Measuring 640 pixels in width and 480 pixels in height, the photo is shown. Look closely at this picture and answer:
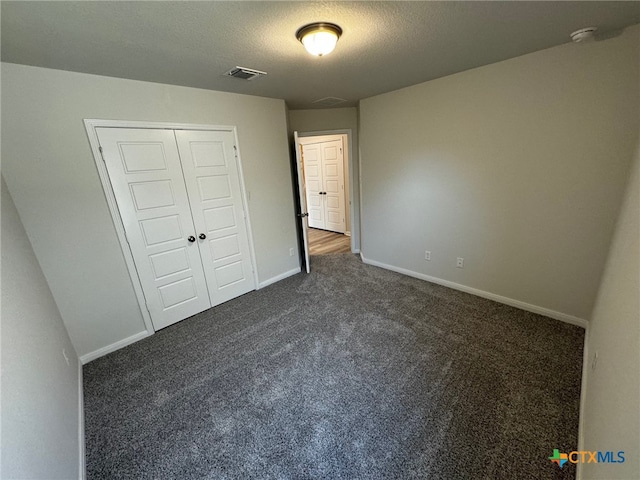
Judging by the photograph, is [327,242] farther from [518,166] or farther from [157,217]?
[518,166]

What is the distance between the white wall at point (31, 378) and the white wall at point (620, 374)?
2.02 m

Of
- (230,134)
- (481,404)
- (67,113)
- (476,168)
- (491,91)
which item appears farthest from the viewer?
(230,134)

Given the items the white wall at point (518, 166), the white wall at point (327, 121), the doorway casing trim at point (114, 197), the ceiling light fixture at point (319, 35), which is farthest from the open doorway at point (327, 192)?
the ceiling light fixture at point (319, 35)

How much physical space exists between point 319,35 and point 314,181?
478cm

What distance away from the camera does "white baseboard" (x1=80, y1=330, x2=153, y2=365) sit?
2350 millimetres

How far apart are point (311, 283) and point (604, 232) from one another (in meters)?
3.01

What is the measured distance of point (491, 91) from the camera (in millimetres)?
2520

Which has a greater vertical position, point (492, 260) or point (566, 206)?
point (566, 206)

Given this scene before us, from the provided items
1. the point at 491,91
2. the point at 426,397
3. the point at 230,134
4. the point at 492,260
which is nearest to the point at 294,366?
the point at 426,397

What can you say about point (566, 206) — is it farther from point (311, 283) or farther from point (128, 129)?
point (128, 129)

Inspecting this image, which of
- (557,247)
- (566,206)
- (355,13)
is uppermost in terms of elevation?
(355,13)

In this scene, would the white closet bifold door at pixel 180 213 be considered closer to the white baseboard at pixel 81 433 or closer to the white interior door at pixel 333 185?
the white baseboard at pixel 81 433

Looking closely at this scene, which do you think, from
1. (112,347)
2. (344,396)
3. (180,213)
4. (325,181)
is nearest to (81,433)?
(112,347)

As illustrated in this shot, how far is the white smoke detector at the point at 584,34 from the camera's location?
5.93 feet
